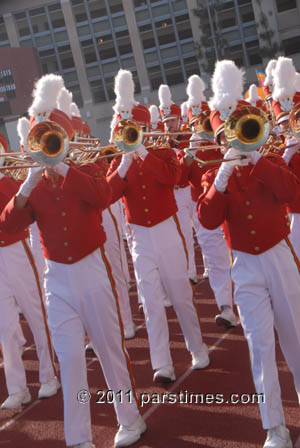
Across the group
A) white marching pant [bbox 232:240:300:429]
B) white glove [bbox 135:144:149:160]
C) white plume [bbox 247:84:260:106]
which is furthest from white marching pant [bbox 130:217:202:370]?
white plume [bbox 247:84:260:106]

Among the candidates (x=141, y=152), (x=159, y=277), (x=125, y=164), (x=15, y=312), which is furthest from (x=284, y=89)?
(x=15, y=312)

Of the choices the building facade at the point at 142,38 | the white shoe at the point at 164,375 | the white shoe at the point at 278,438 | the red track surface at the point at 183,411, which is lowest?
the red track surface at the point at 183,411

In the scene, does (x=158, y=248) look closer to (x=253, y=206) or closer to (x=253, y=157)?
(x=253, y=206)

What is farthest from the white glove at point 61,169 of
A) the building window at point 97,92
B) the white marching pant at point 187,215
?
the building window at point 97,92

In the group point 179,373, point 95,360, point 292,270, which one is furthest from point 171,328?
point 292,270

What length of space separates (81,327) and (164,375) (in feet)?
3.97

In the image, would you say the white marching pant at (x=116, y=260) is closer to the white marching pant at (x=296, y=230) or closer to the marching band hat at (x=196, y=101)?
the marching band hat at (x=196, y=101)

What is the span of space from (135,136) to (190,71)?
115ft

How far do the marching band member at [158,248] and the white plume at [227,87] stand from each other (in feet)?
3.88

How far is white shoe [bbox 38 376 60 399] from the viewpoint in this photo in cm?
504

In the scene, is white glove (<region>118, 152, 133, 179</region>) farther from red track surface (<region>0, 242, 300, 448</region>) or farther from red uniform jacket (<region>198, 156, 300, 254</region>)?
red track surface (<region>0, 242, 300, 448</region>)

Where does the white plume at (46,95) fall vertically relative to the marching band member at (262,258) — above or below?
above

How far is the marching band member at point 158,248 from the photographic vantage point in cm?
483

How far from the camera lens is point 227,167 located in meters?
3.53
